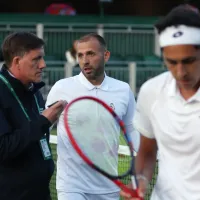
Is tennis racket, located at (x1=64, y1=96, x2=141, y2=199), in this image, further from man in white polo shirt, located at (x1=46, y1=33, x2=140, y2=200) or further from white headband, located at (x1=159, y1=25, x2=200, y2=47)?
white headband, located at (x1=159, y1=25, x2=200, y2=47)

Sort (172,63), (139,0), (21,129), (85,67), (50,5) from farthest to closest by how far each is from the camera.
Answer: (139,0) → (50,5) → (85,67) → (21,129) → (172,63)

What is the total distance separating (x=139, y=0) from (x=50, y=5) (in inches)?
161

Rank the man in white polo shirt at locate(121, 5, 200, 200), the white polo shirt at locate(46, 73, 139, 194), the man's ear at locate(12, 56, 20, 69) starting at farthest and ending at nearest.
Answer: the white polo shirt at locate(46, 73, 139, 194) < the man's ear at locate(12, 56, 20, 69) < the man in white polo shirt at locate(121, 5, 200, 200)

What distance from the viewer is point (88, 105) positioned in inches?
258

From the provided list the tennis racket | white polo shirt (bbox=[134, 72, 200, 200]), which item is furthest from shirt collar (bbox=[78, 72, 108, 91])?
white polo shirt (bbox=[134, 72, 200, 200])

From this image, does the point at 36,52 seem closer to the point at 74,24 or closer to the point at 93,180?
the point at 93,180

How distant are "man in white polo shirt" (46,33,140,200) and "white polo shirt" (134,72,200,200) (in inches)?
88.8

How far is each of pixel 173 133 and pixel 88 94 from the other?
9.28 feet

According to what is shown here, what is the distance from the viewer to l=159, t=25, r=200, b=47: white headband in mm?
4301

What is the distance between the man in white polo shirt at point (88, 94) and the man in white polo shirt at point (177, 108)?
7.37ft

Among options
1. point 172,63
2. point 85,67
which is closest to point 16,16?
point 85,67

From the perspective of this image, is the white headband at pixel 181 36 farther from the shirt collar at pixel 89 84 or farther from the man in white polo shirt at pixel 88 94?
the shirt collar at pixel 89 84

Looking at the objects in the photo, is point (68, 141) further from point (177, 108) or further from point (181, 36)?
point (181, 36)

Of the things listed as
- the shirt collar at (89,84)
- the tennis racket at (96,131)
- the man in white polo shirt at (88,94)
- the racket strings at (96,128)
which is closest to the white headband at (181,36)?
the tennis racket at (96,131)
